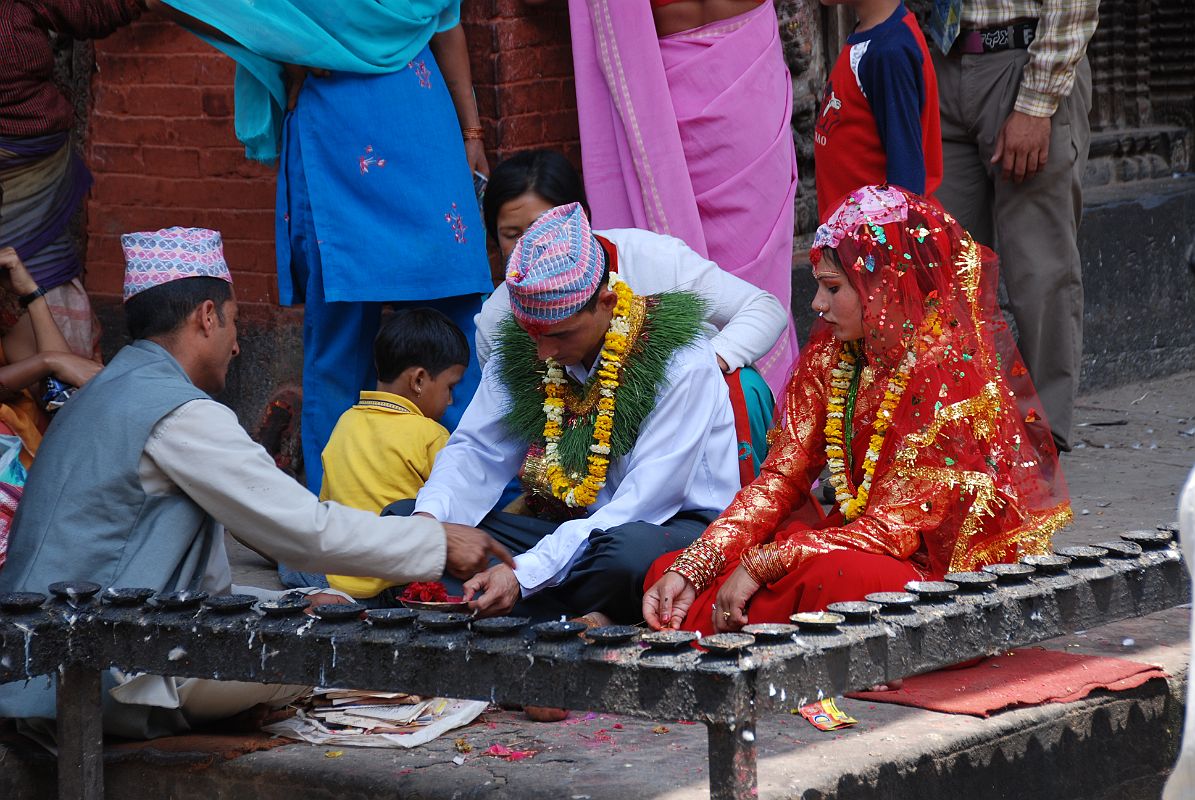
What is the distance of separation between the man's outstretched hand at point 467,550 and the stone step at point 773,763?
13.1 inches

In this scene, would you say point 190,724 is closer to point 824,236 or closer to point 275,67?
point 824,236

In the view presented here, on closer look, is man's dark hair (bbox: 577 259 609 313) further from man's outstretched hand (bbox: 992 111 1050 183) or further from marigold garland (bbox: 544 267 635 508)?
man's outstretched hand (bbox: 992 111 1050 183)

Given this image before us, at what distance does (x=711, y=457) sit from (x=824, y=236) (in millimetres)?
675

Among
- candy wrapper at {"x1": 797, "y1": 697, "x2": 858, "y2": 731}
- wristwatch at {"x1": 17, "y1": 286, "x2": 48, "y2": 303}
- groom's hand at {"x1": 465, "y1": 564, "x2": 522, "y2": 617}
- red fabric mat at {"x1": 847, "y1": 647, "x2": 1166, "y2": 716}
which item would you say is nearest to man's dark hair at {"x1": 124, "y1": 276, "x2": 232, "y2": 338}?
groom's hand at {"x1": 465, "y1": 564, "x2": 522, "y2": 617}

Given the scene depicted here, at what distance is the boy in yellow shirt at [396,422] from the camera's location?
168 inches

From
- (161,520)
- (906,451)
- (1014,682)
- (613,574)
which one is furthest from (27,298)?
(1014,682)

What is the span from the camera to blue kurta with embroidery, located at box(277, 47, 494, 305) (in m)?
4.54

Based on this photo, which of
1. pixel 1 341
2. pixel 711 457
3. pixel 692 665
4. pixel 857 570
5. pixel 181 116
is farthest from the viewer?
pixel 181 116

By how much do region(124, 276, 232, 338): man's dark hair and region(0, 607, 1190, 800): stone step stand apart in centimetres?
89

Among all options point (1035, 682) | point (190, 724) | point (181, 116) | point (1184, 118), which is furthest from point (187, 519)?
point (1184, 118)

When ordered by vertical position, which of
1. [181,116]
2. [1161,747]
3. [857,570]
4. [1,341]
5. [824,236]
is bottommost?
[1161,747]

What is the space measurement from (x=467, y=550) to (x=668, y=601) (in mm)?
456

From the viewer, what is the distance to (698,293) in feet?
13.7

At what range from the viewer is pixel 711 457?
391 cm
